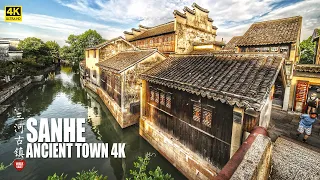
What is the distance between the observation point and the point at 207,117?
713 centimetres

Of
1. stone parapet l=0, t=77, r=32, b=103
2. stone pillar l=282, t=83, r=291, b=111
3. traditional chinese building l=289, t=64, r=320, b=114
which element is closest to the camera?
traditional chinese building l=289, t=64, r=320, b=114

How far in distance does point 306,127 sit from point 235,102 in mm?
4453

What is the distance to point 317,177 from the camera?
4.51 meters

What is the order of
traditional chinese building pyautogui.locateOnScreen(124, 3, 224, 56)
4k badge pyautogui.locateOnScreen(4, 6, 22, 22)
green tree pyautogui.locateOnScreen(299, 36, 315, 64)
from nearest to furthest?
4k badge pyautogui.locateOnScreen(4, 6, 22, 22)
traditional chinese building pyautogui.locateOnScreen(124, 3, 224, 56)
green tree pyautogui.locateOnScreen(299, 36, 315, 64)

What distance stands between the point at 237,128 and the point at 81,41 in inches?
2523

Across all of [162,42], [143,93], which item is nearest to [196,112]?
[143,93]

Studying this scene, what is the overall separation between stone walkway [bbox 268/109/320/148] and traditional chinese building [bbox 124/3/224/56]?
46.1ft

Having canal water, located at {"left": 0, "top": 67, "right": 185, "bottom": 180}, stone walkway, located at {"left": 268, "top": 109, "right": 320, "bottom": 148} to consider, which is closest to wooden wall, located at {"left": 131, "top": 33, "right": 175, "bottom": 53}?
canal water, located at {"left": 0, "top": 67, "right": 185, "bottom": 180}

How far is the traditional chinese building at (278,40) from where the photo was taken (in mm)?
13383

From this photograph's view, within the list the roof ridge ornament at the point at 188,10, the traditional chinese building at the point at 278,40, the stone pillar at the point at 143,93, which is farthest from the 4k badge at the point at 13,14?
the roof ridge ornament at the point at 188,10

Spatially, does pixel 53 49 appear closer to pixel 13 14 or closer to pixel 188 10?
pixel 188 10

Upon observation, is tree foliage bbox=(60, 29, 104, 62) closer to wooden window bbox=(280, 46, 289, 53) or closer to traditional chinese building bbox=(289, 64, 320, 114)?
wooden window bbox=(280, 46, 289, 53)

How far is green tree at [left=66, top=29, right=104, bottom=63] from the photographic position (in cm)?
5846

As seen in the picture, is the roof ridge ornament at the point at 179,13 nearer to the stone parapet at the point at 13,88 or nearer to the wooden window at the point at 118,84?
the wooden window at the point at 118,84
